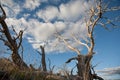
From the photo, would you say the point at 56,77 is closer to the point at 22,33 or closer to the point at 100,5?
the point at 22,33

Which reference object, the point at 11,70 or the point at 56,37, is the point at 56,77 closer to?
the point at 11,70

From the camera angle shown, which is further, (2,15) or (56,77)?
(2,15)

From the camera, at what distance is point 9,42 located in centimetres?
1138

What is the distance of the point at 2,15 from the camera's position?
36.1 feet

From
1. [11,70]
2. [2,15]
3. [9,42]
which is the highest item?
[2,15]

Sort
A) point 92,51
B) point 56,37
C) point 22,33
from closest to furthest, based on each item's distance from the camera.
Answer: point 22,33, point 92,51, point 56,37

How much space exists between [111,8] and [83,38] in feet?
10.9

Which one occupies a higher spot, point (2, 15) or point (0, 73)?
point (2, 15)

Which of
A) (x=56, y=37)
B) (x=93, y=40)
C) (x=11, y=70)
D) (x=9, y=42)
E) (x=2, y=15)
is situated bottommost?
(x=56, y=37)

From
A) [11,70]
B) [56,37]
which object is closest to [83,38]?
[56,37]

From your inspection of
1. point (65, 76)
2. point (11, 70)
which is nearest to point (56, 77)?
point (65, 76)

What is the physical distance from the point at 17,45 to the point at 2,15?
187cm

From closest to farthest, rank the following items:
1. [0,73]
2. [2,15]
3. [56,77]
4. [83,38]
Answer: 1. [0,73]
2. [56,77]
3. [2,15]
4. [83,38]

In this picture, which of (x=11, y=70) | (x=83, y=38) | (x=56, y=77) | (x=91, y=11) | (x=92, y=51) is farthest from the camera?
(x=83, y=38)
